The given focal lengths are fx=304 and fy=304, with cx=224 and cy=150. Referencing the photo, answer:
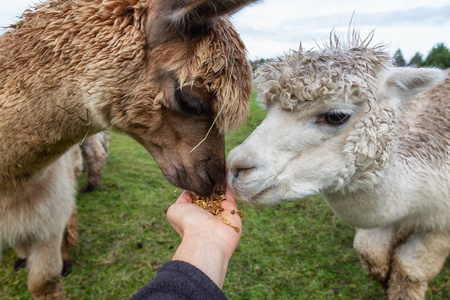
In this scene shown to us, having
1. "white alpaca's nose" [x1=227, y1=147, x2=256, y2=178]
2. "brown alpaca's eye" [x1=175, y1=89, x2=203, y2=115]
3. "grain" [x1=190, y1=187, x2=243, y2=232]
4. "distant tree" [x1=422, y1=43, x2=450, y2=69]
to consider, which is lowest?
"distant tree" [x1=422, y1=43, x2=450, y2=69]

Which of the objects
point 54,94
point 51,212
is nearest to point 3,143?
point 54,94

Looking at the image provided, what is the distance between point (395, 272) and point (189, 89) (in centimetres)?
209

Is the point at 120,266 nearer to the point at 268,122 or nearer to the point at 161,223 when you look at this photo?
the point at 161,223

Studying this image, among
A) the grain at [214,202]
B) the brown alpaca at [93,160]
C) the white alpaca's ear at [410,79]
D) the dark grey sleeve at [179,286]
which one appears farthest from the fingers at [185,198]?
the brown alpaca at [93,160]

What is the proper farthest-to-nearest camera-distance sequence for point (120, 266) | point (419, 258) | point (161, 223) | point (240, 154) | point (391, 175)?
point (161, 223), point (120, 266), point (419, 258), point (391, 175), point (240, 154)

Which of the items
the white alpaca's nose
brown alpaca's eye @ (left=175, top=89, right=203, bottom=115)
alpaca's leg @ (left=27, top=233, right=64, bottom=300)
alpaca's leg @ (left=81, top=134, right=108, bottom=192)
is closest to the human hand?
the white alpaca's nose

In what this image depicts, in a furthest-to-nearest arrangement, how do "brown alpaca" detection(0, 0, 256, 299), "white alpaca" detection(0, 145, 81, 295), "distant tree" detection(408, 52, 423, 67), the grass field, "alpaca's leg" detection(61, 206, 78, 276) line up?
1. "alpaca's leg" detection(61, 206, 78, 276)
2. the grass field
3. "distant tree" detection(408, 52, 423, 67)
4. "white alpaca" detection(0, 145, 81, 295)
5. "brown alpaca" detection(0, 0, 256, 299)

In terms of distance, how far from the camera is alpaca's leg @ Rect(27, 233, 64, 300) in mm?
2271

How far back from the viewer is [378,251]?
2402 mm

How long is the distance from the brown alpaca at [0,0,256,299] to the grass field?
86cm

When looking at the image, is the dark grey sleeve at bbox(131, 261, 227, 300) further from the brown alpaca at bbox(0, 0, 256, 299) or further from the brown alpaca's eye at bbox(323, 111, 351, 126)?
the brown alpaca's eye at bbox(323, 111, 351, 126)

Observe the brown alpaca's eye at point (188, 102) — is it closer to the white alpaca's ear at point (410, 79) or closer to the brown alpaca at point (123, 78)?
the brown alpaca at point (123, 78)

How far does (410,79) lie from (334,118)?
53cm

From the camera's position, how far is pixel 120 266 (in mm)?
2979
